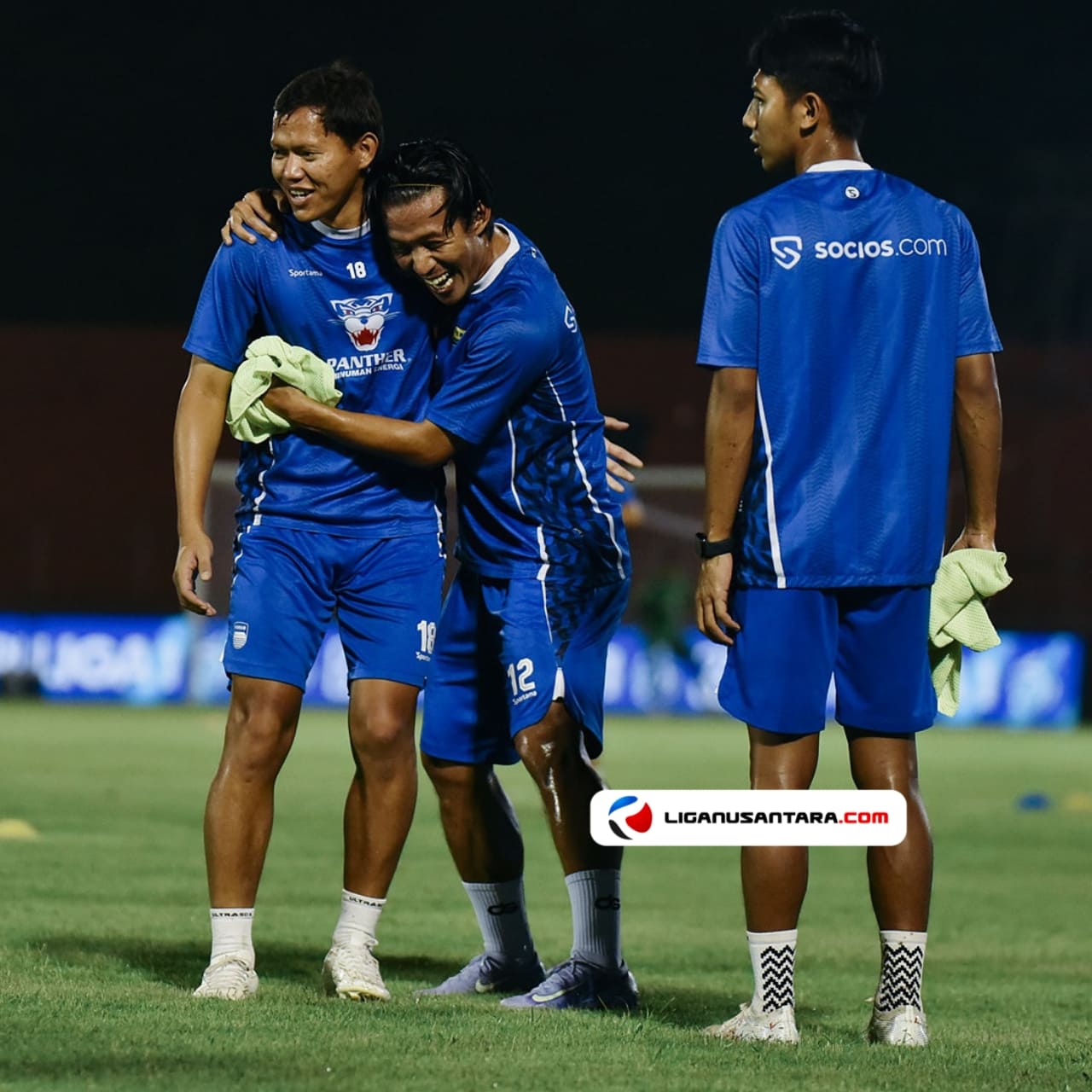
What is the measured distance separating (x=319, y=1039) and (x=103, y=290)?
110 feet

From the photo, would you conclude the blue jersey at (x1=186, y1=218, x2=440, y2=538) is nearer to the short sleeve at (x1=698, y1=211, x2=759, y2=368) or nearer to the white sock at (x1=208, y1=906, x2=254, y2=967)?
the white sock at (x1=208, y1=906, x2=254, y2=967)

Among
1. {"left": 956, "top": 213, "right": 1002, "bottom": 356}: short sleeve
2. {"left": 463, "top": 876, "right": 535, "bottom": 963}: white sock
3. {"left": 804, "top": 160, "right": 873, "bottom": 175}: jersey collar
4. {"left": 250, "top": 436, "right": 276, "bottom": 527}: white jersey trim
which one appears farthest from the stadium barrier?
{"left": 804, "top": 160, "right": 873, "bottom": 175}: jersey collar

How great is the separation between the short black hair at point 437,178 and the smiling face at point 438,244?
1cm

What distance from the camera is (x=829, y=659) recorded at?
4398mm

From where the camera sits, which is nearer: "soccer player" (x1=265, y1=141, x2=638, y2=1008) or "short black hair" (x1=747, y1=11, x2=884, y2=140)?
"short black hair" (x1=747, y1=11, x2=884, y2=140)

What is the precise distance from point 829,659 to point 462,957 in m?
2.28

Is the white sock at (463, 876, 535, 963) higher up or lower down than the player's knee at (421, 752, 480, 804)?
lower down

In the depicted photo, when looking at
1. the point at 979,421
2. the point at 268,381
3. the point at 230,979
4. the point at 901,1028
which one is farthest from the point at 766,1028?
the point at 268,381

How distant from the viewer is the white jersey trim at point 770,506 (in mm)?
4371

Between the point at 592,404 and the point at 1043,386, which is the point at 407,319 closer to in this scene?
the point at 592,404

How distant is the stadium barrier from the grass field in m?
9.32

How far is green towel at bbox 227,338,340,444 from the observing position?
5004 mm

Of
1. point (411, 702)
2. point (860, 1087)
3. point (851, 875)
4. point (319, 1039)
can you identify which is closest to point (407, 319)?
point (411, 702)

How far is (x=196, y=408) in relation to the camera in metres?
5.18
